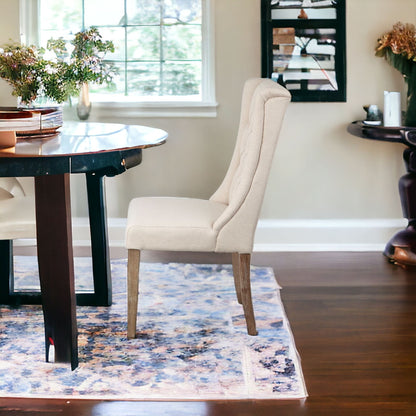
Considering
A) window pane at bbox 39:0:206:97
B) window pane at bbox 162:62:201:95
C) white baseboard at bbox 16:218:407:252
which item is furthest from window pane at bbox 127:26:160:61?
white baseboard at bbox 16:218:407:252

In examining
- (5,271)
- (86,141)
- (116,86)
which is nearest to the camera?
(86,141)

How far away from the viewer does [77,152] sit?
267cm

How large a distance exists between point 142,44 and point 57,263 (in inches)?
90.0

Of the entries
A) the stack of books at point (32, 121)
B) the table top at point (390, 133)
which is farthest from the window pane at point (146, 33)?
the stack of books at point (32, 121)

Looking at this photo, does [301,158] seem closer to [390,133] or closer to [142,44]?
[390,133]

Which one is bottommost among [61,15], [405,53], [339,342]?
[339,342]

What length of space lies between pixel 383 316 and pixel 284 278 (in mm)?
759

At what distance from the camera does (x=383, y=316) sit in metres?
3.42

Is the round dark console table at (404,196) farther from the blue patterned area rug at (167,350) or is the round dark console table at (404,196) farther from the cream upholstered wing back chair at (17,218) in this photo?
the cream upholstered wing back chair at (17,218)

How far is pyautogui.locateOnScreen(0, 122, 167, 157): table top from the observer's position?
270 cm

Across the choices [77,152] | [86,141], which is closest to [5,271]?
[86,141]

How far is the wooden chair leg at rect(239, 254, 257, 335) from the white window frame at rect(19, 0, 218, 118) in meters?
1.68

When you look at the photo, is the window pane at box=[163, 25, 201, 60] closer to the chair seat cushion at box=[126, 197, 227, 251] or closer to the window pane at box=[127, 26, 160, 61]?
the window pane at box=[127, 26, 160, 61]

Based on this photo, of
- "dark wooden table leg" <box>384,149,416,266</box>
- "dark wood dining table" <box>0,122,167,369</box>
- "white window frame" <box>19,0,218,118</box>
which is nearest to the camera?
"dark wood dining table" <box>0,122,167,369</box>
